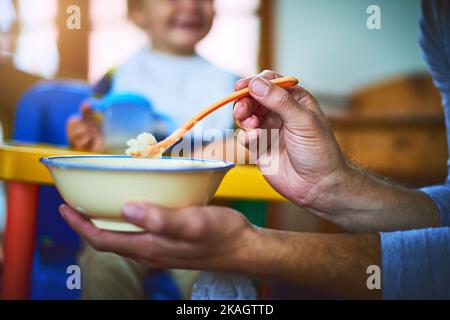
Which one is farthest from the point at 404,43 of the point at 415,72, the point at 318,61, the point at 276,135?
the point at 276,135

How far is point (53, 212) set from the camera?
43.1 inches

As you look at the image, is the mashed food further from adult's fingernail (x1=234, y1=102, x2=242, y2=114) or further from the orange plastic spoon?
adult's fingernail (x1=234, y1=102, x2=242, y2=114)

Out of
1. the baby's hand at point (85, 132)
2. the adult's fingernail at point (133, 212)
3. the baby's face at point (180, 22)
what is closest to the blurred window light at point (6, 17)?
the baby's face at point (180, 22)

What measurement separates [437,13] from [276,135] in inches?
13.8

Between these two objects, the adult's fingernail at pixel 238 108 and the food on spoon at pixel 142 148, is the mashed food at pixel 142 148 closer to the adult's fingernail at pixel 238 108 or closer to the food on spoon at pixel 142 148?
the food on spoon at pixel 142 148

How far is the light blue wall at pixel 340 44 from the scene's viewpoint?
258 centimetres

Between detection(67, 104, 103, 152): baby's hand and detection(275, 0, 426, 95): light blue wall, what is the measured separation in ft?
5.47

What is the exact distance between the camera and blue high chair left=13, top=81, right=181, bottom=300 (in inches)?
35.4

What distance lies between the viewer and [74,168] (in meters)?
0.48

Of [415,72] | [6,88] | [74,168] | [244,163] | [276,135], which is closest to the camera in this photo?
[74,168]

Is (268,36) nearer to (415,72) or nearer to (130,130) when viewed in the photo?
(415,72)

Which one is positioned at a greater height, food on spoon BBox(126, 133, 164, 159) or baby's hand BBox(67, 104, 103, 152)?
baby's hand BBox(67, 104, 103, 152)

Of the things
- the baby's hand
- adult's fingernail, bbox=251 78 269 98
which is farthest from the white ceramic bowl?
the baby's hand

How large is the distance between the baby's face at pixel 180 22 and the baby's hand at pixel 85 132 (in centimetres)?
42
